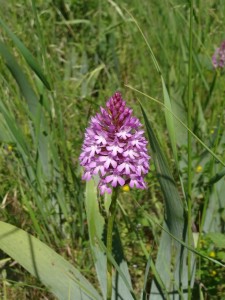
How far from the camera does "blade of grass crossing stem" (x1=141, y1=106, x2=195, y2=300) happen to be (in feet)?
3.46

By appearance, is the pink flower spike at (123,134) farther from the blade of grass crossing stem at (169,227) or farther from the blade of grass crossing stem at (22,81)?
the blade of grass crossing stem at (22,81)

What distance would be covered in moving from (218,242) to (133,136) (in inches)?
14.2

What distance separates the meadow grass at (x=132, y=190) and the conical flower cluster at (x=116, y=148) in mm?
42

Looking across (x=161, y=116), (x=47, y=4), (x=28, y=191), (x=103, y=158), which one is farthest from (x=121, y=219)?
(x=47, y=4)

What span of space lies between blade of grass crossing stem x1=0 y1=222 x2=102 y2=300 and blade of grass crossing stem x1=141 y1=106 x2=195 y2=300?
211 millimetres

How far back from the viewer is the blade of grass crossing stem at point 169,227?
106 centimetres

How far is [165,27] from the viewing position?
8.13ft

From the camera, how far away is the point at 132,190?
1.74 meters

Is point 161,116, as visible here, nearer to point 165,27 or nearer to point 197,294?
point 165,27

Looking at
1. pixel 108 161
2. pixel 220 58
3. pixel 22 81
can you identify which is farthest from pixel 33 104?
pixel 220 58

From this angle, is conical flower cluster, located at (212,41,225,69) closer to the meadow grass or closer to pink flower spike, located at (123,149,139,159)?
the meadow grass

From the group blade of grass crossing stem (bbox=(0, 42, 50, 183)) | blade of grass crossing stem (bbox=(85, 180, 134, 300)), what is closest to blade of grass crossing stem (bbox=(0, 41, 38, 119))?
blade of grass crossing stem (bbox=(0, 42, 50, 183))

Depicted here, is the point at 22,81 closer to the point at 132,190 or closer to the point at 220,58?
the point at 132,190

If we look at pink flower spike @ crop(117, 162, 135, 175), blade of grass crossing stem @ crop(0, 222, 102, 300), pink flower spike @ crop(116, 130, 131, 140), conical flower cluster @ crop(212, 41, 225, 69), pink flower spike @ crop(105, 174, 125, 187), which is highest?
conical flower cluster @ crop(212, 41, 225, 69)
